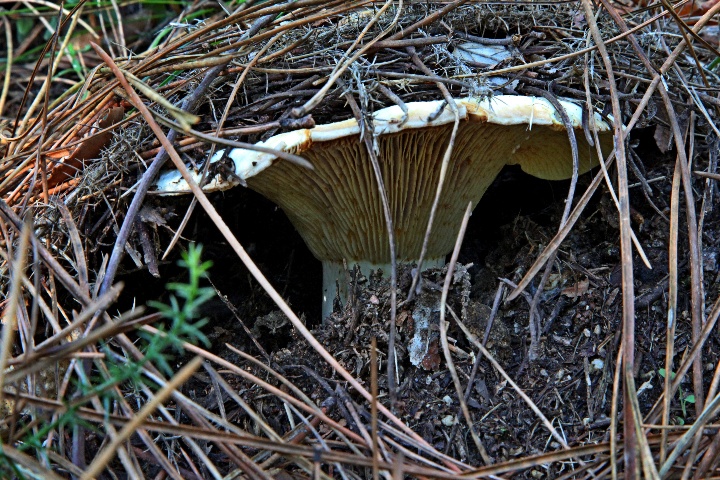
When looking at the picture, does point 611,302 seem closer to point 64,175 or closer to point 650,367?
point 650,367

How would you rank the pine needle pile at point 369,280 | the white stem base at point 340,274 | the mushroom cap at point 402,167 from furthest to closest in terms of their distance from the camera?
the white stem base at point 340,274 → the mushroom cap at point 402,167 → the pine needle pile at point 369,280

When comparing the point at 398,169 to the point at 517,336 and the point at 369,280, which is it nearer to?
the point at 369,280

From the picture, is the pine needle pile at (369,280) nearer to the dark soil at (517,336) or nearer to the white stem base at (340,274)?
the dark soil at (517,336)

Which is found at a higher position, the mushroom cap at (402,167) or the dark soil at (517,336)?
the mushroom cap at (402,167)

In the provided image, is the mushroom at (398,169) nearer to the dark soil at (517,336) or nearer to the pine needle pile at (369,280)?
the pine needle pile at (369,280)

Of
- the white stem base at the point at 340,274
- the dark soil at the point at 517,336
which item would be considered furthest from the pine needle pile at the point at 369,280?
the white stem base at the point at 340,274

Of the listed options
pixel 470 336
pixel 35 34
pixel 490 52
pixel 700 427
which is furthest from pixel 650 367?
pixel 35 34

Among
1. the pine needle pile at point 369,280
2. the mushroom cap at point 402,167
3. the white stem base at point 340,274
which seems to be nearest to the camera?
the pine needle pile at point 369,280

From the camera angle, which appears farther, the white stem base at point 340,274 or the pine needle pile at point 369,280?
the white stem base at point 340,274

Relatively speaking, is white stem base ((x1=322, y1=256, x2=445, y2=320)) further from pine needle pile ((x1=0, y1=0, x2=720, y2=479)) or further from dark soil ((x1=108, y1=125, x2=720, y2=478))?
pine needle pile ((x1=0, y1=0, x2=720, y2=479))
